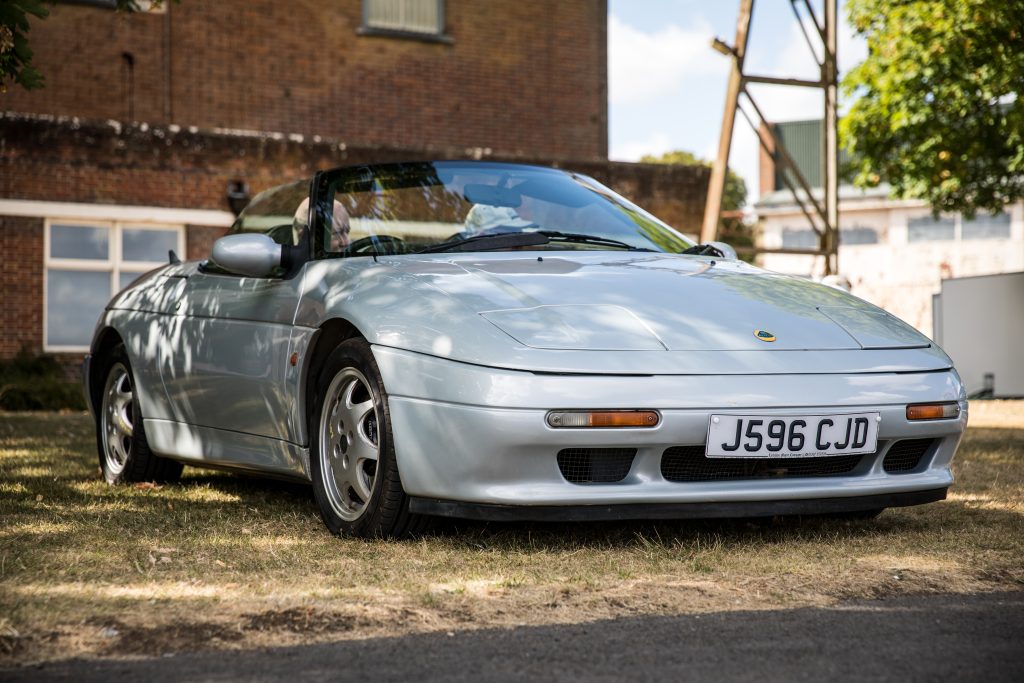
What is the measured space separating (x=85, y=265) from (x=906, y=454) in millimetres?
13228

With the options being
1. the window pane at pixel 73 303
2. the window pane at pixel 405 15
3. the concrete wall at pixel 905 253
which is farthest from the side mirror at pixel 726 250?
the concrete wall at pixel 905 253

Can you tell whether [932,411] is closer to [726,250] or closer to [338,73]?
[726,250]

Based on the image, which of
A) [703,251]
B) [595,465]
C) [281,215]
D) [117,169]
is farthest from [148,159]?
[595,465]

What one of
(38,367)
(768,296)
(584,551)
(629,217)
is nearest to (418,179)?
(629,217)

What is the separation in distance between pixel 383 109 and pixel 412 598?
1829 centimetres

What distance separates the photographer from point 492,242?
497cm

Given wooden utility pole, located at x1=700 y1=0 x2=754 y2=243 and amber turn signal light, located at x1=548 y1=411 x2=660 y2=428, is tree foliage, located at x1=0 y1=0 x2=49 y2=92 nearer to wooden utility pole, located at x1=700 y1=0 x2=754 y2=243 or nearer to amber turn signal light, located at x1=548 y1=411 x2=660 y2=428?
amber turn signal light, located at x1=548 y1=411 x2=660 y2=428

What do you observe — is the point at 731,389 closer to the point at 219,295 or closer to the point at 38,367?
the point at 219,295

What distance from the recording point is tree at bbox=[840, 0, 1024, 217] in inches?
651

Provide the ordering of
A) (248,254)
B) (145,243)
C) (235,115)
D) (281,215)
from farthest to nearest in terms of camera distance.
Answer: (235,115), (145,243), (281,215), (248,254)

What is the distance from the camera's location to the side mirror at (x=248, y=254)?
5.12 meters

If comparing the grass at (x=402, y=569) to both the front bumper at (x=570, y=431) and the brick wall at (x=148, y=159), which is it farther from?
the brick wall at (x=148, y=159)

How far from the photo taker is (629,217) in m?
5.53

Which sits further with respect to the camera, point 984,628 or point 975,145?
point 975,145
